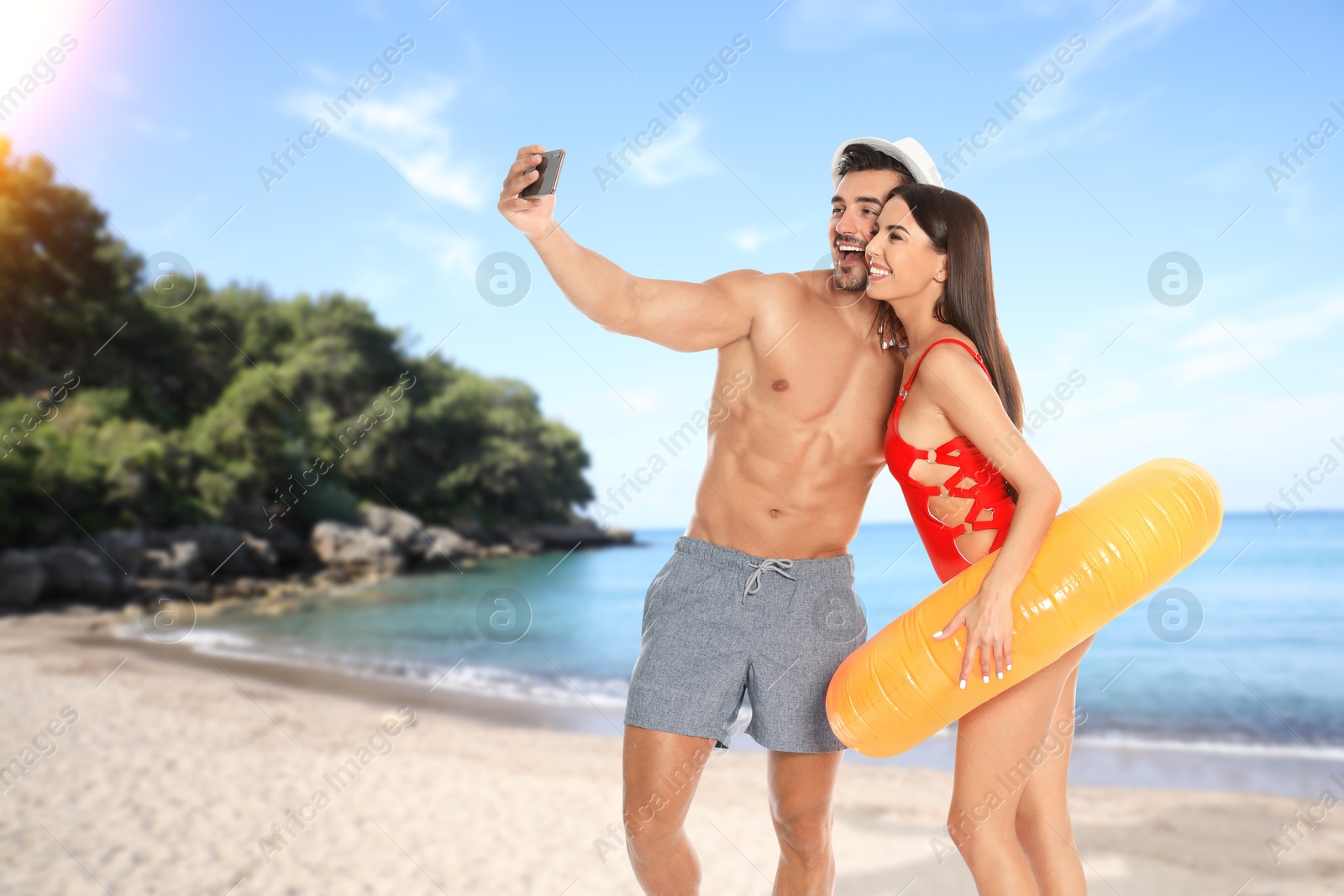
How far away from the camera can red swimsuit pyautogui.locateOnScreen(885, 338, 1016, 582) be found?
2225mm

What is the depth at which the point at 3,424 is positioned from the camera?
61.2 feet

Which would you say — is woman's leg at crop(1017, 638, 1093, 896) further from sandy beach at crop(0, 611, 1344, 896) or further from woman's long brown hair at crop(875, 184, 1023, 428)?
sandy beach at crop(0, 611, 1344, 896)

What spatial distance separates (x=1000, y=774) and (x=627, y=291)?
5.03 ft

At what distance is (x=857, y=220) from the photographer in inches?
104

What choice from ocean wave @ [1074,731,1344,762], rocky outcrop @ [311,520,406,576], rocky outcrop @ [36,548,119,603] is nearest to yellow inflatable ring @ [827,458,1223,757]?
ocean wave @ [1074,731,1344,762]

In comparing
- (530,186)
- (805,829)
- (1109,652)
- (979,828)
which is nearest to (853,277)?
(530,186)

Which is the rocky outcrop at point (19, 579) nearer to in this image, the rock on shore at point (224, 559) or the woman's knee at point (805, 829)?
the rock on shore at point (224, 559)

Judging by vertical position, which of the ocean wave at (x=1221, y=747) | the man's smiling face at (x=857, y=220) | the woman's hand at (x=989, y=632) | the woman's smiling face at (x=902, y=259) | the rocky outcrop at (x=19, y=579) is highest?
the ocean wave at (x=1221, y=747)

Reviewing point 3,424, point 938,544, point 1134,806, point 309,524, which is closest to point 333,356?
point 309,524

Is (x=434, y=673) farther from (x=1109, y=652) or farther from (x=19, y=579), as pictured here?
(x=1109, y=652)

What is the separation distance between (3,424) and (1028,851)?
2215 centimetres

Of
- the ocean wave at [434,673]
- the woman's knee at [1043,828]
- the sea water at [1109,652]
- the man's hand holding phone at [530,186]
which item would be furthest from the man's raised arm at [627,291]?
the ocean wave at [434,673]

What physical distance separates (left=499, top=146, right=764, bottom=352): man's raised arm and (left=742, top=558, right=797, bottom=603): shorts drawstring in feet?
2.25

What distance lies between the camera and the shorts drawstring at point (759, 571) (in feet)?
8.71
